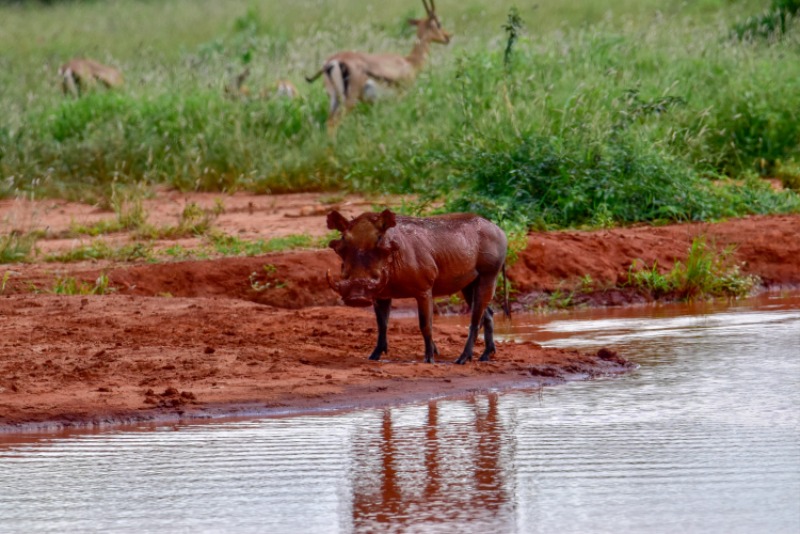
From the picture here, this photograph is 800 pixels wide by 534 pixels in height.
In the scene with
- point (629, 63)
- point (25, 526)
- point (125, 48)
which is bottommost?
point (25, 526)

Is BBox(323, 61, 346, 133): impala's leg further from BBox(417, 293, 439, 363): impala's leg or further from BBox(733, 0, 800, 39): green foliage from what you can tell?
BBox(417, 293, 439, 363): impala's leg

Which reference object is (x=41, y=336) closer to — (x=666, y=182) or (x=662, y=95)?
(x=666, y=182)

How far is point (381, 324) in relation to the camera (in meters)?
8.66

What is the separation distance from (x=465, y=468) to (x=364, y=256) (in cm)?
201

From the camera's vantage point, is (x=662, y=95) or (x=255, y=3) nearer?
(x=662, y=95)

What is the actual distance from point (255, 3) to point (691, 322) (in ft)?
93.1

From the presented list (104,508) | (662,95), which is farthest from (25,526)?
(662,95)

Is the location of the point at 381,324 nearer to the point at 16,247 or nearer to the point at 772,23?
the point at 16,247

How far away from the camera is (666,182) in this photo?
1427cm

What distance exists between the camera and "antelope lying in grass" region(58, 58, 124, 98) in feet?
74.6

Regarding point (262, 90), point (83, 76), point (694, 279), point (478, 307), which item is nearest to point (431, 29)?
point (262, 90)

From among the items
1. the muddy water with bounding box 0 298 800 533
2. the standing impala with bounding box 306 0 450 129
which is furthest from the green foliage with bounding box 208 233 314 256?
the standing impala with bounding box 306 0 450 129

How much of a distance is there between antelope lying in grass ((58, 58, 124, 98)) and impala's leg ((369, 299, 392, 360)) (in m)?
14.5

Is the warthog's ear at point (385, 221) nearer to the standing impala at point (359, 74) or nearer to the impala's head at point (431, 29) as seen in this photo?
the standing impala at point (359, 74)
